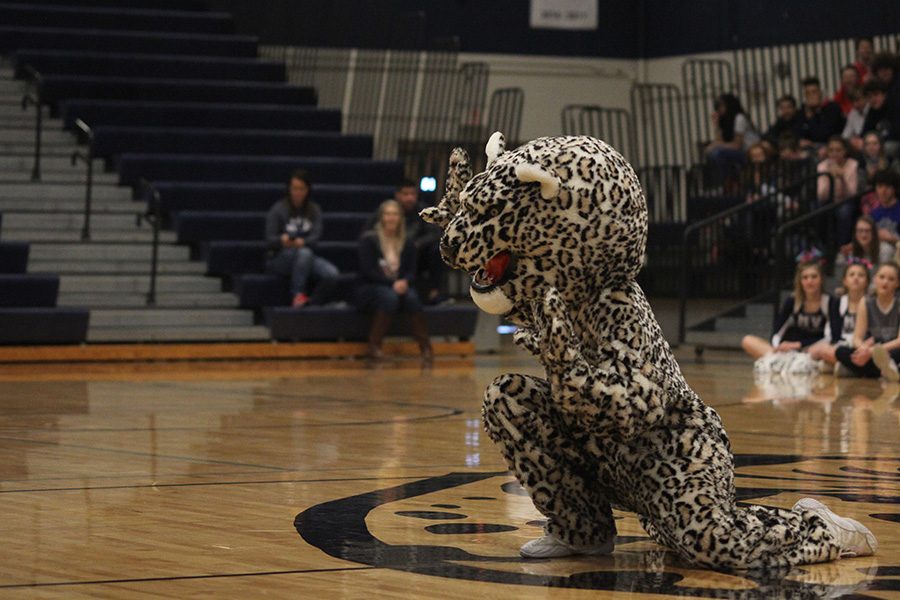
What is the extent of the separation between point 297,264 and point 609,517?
891 centimetres

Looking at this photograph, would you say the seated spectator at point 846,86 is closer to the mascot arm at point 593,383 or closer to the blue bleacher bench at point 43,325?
the blue bleacher bench at point 43,325

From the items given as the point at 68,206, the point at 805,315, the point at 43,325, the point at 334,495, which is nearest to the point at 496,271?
the point at 334,495

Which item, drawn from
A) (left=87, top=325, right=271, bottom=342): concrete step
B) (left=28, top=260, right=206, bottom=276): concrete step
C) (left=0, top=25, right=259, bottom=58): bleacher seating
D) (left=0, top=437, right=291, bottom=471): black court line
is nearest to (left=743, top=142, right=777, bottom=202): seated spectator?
(left=87, top=325, right=271, bottom=342): concrete step

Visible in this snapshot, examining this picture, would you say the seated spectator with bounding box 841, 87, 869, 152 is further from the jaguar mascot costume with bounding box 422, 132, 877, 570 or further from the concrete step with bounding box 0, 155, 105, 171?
the jaguar mascot costume with bounding box 422, 132, 877, 570

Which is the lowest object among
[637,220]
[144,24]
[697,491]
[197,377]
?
[197,377]

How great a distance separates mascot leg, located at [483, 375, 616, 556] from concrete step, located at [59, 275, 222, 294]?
9.33 metres

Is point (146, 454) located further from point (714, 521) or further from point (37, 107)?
point (37, 107)

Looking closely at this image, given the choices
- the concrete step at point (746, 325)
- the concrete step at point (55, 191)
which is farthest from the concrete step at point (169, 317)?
the concrete step at point (746, 325)

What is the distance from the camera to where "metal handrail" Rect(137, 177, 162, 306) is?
12.5m

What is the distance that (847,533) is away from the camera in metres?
3.79

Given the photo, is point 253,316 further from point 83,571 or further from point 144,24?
point 83,571

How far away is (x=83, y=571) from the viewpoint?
3.52 metres

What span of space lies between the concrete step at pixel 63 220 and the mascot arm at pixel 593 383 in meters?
10.4

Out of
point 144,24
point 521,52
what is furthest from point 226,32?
point 521,52
